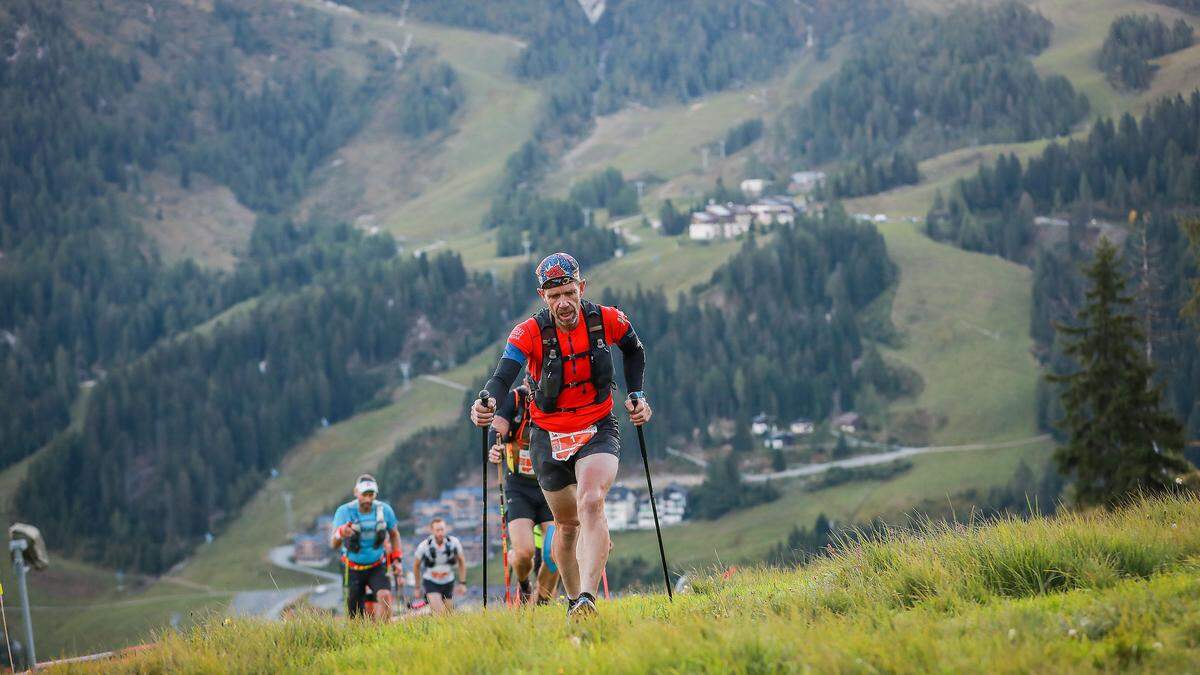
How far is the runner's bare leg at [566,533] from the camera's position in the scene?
13.0 m

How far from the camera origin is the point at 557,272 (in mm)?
12484

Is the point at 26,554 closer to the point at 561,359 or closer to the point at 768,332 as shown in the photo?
the point at 561,359

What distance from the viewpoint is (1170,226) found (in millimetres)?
181250

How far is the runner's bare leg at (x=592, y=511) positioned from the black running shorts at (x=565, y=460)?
116mm

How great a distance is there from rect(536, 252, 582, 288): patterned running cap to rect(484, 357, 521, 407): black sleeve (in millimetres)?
801

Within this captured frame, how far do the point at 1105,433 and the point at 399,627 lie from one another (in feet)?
116

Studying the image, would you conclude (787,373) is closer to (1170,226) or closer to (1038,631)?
(1170,226)

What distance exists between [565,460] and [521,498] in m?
4.25

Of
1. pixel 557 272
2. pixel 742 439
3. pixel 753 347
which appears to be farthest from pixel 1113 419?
pixel 753 347

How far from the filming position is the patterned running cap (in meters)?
12.4

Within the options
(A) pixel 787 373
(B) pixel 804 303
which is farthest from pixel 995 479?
(B) pixel 804 303

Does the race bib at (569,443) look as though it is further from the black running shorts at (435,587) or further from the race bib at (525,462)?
the black running shorts at (435,587)

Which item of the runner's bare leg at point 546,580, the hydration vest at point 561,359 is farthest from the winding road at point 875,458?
the hydration vest at point 561,359

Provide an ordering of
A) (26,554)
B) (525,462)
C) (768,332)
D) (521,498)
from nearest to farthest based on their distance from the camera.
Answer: (26,554) → (525,462) → (521,498) → (768,332)
